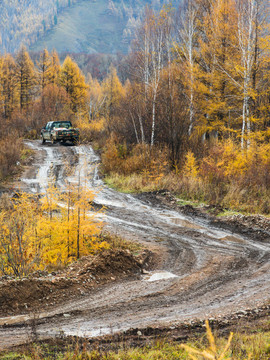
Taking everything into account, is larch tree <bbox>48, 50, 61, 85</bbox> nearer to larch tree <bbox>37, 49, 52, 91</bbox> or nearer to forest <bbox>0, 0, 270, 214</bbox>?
larch tree <bbox>37, 49, 52, 91</bbox>

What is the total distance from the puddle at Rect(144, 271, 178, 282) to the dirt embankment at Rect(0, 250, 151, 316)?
371 millimetres

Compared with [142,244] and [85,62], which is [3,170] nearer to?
[142,244]

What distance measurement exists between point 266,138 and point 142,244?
461 inches

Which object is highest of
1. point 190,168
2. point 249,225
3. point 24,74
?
point 24,74

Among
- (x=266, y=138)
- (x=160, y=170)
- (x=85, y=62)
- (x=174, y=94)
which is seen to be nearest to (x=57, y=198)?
(x=160, y=170)

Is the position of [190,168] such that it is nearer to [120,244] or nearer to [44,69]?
[120,244]

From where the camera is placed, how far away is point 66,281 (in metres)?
6.55

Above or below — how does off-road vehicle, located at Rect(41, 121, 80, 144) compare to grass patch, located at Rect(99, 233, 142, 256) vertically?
above

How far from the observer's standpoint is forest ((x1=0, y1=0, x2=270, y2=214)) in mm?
14953

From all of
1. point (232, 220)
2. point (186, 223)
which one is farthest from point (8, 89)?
point (232, 220)

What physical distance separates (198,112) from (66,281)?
18782 millimetres

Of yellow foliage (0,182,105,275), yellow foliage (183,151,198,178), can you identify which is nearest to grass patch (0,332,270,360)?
yellow foliage (0,182,105,275)

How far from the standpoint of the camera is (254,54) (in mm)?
17438

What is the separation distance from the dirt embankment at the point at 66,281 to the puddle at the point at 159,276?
0.37 meters
